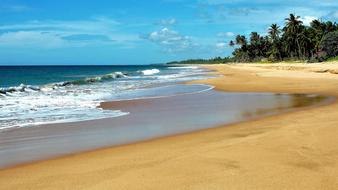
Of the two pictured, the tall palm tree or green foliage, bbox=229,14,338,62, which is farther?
the tall palm tree

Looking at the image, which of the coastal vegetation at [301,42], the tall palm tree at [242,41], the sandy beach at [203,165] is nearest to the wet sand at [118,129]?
the sandy beach at [203,165]

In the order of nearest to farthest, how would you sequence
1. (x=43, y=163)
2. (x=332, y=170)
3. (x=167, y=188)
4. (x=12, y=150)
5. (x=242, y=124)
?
1. (x=167, y=188)
2. (x=332, y=170)
3. (x=43, y=163)
4. (x=12, y=150)
5. (x=242, y=124)

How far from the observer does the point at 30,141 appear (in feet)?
26.3

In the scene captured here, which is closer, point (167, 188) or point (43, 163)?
point (167, 188)

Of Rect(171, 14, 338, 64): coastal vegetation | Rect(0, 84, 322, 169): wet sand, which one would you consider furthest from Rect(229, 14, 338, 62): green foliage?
Rect(0, 84, 322, 169): wet sand

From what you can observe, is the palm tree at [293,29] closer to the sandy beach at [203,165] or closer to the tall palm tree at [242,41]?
the tall palm tree at [242,41]

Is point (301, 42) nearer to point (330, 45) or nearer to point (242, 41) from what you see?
point (330, 45)

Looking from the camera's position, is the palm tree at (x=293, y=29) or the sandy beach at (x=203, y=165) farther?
the palm tree at (x=293, y=29)

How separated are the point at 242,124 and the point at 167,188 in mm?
5248

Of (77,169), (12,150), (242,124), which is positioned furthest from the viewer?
(242,124)

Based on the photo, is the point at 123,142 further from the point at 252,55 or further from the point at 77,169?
the point at 252,55

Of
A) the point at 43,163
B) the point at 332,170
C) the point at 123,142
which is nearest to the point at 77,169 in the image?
the point at 43,163

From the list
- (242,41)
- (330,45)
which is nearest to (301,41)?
(330,45)

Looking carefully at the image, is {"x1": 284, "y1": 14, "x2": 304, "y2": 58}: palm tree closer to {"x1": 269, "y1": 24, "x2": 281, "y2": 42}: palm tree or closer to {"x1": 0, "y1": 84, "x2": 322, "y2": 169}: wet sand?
{"x1": 269, "y1": 24, "x2": 281, "y2": 42}: palm tree
